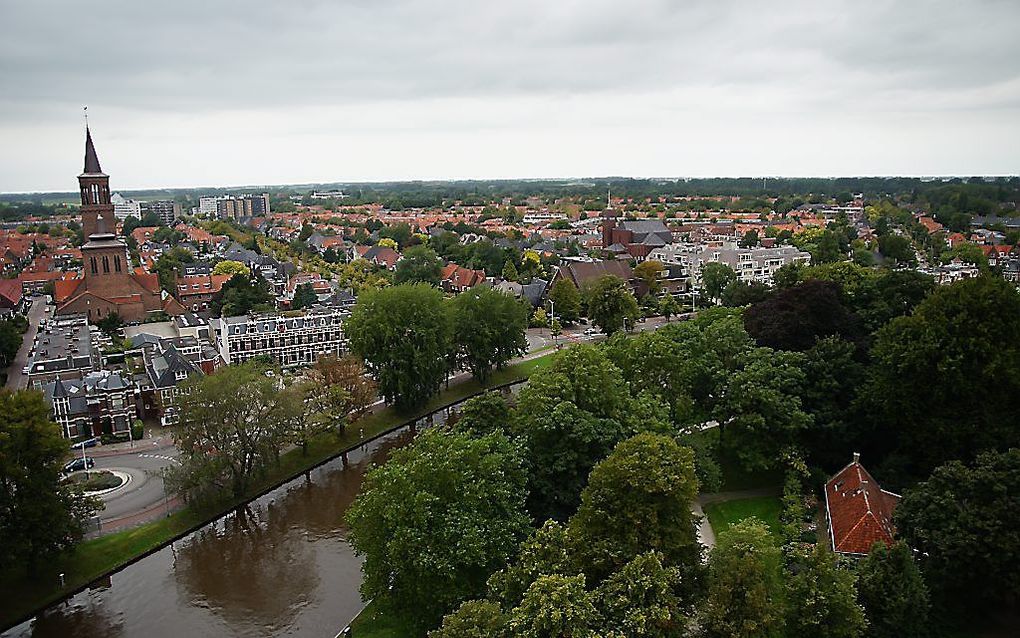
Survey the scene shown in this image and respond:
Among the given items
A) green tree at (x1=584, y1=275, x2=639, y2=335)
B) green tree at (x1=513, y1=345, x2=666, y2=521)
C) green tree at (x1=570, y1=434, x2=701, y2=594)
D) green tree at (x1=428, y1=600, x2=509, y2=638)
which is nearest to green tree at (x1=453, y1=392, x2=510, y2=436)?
green tree at (x1=513, y1=345, x2=666, y2=521)

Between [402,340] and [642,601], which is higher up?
[402,340]

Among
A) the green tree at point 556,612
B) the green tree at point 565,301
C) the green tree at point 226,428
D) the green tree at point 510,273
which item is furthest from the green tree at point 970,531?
the green tree at point 510,273

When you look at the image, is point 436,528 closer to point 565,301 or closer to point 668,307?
point 565,301

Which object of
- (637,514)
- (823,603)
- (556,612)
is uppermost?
(637,514)

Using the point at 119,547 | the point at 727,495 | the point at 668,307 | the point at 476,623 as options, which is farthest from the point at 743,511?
the point at 668,307

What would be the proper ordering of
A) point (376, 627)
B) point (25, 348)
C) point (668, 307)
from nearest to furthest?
point (376, 627) → point (25, 348) → point (668, 307)

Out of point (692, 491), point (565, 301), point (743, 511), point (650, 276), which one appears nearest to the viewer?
point (692, 491)

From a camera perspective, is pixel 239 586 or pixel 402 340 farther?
pixel 402 340

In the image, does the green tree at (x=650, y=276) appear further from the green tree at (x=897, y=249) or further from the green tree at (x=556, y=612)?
the green tree at (x=556, y=612)
